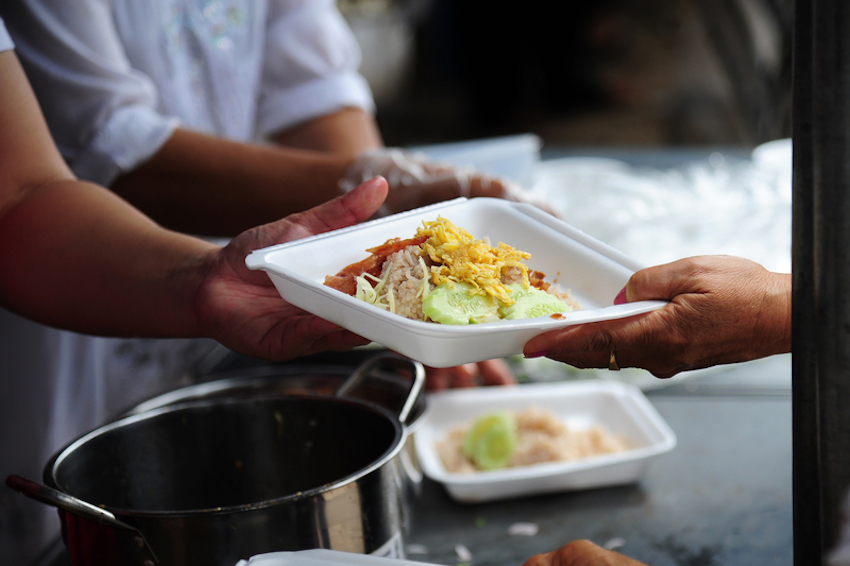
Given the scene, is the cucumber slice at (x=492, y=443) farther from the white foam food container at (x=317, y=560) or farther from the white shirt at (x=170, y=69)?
the white shirt at (x=170, y=69)

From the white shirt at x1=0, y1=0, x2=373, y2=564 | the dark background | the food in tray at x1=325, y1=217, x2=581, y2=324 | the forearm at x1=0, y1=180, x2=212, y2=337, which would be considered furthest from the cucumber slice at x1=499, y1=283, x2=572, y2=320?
the dark background

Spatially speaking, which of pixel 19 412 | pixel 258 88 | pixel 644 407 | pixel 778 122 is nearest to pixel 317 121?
pixel 258 88

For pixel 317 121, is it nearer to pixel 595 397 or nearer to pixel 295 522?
pixel 595 397

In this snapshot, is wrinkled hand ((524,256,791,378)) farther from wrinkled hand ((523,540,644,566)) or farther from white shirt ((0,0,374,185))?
white shirt ((0,0,374,185))

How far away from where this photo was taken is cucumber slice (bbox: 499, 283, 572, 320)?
77 centimetres

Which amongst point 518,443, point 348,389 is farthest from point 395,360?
point 518,443

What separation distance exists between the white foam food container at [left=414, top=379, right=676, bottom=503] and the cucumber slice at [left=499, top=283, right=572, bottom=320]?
21.5 inches

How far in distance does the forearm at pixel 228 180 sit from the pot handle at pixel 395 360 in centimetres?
53

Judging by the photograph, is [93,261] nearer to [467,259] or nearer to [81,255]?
[81,255]

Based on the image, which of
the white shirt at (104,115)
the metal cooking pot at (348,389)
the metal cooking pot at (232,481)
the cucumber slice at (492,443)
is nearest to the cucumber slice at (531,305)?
the metal cooking pot at (232,481)

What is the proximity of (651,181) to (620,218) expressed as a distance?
1.43ft

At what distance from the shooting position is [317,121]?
2.12 meters

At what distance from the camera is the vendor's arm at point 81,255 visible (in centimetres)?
104

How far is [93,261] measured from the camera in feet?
3.53
